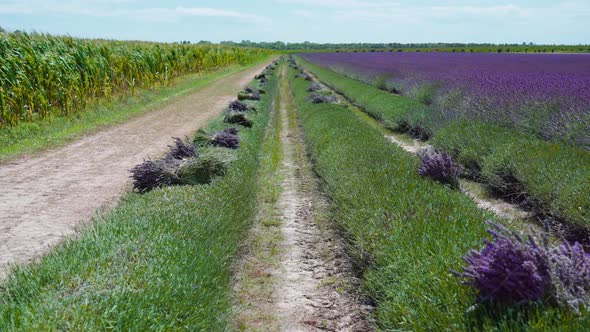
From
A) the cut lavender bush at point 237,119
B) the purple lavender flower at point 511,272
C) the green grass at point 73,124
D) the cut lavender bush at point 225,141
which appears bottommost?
the green grass at point 73,124

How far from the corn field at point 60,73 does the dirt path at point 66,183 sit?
1908 millimetres

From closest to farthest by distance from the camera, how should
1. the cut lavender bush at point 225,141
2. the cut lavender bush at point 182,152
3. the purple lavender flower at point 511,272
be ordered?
1. the purple lavender flower at point 511,272
2. the cut lavender bush at point 182,152
3. the cut lavender bush at point 225,141

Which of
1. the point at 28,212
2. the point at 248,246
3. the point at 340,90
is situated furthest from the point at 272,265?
the point at 340,90

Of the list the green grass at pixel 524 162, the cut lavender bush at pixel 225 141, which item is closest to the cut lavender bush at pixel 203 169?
the cut lavender bush at pixel 225 141

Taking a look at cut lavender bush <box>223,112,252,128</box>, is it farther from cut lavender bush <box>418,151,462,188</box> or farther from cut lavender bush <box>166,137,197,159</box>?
cut lavender bush <box>418,151,462,188</box>

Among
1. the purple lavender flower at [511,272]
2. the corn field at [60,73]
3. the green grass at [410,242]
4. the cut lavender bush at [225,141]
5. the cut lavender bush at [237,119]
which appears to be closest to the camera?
the purple lavender flower at [511,272]

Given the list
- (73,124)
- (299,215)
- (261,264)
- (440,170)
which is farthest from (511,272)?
(73,124)

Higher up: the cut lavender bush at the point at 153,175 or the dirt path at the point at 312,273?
the cut lavender bush at the point at 153,175

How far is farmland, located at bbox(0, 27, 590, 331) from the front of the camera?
3055 millimetres

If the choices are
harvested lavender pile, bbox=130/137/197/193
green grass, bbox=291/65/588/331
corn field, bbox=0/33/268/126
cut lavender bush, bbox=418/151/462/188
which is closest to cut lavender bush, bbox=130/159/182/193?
harvested lavender pile, bbox=130/137/197/193

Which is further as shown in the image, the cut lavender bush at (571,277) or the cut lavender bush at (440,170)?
the cut lavender bush at (440,170)

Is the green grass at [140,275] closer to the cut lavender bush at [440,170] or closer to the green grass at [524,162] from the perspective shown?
the cut lavender bush at [440,170]

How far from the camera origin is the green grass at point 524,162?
Answer: 19.5 feet

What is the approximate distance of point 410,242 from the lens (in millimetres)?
4203
